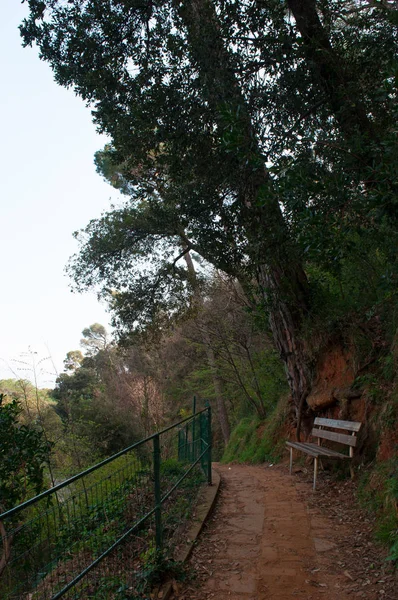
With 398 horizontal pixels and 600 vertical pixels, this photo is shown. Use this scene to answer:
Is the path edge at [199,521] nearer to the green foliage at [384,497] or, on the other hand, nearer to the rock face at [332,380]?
the green foliage at [384,497]

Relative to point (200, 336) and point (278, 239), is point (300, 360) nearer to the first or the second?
point (278, 239)

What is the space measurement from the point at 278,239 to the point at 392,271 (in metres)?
1.96

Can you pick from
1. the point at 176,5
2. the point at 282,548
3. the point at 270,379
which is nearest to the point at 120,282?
the point at 270,379

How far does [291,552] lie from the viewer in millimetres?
4367

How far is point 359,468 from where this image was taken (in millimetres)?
6465

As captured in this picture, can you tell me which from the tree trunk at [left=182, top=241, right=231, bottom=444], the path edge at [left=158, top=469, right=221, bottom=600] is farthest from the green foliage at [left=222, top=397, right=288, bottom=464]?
the path edge at [left=158, top=469, right=221, bottom=600]

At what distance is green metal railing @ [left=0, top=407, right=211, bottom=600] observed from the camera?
3146mm

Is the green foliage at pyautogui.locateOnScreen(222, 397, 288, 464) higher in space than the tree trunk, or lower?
lower

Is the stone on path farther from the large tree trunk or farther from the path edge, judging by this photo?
the large tree trunk

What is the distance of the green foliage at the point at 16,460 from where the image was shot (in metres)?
6.00

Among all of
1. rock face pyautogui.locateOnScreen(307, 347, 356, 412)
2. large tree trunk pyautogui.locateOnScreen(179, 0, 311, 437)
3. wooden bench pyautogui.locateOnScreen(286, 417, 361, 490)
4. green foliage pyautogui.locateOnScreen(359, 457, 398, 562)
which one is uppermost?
large tree trunk pyautogui.locateOnScreen(179, 0, 311, 437)

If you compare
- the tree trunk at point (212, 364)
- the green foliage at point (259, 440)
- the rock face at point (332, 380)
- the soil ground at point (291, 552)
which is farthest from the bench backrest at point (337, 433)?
the tree trunk at point (212, 364)

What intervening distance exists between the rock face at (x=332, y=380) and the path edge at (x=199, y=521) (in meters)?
2.20

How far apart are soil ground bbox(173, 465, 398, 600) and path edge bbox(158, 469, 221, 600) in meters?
0.08
